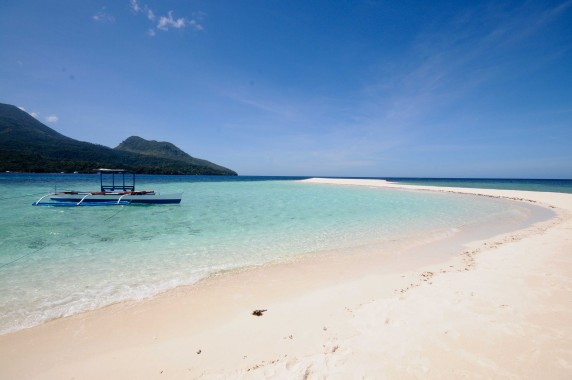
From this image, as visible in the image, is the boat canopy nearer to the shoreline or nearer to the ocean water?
the ocean water

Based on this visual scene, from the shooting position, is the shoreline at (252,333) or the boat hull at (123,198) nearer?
the shoreline at (252,333)

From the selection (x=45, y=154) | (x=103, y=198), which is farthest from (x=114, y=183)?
(x=45, y=154)

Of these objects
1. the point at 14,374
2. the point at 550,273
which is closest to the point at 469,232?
the point at 550,273

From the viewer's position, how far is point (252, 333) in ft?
13.2

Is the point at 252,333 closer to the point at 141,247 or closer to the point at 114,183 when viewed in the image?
the point at 141,247

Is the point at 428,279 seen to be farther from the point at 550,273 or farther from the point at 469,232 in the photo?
the point at 469,232

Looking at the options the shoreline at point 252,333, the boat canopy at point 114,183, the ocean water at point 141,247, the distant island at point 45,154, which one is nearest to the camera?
the shoreline at point 252,333

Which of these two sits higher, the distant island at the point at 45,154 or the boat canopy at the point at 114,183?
the distant island at the point at 45,154

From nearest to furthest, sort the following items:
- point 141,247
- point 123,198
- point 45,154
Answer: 1. point 141,247
2. point 123,198
3. point 45,154

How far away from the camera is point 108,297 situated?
5266 millimetres

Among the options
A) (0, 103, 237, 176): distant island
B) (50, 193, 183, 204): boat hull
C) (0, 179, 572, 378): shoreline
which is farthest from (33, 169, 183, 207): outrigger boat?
(0, 103, 237, 176): distant island

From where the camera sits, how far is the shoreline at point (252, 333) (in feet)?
10.5

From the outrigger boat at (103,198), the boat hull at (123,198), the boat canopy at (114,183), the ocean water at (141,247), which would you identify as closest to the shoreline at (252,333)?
the ocean water at (141,247)

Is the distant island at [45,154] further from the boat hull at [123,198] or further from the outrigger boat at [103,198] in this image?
the boat hull at [123,198]
